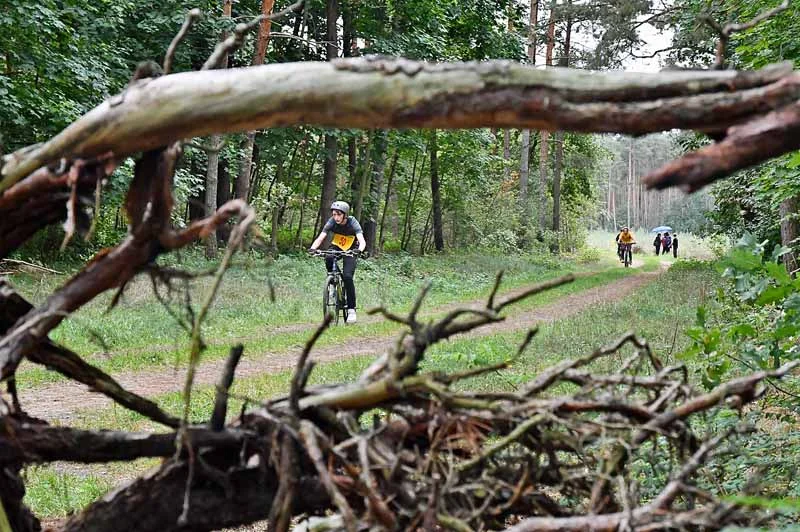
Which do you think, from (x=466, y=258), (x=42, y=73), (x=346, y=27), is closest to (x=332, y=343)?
(x=42, y=73)

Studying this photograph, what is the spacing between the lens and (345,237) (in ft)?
41.3

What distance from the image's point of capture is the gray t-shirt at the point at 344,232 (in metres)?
12.4

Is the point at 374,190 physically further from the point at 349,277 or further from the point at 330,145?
the point at 349,277

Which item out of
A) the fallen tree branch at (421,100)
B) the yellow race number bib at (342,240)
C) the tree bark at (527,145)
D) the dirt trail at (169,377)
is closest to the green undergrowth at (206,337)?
the dirt trail at (169,377)

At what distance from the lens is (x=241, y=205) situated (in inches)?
80.2

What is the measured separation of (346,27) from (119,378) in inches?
725

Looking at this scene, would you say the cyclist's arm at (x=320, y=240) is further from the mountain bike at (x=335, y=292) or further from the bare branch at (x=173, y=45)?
the bare branch at (x=173, y=45)

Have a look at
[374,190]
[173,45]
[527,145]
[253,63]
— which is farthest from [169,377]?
[527,145]

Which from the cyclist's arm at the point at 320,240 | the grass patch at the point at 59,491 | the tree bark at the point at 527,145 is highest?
the tree bark at the point at 527,145

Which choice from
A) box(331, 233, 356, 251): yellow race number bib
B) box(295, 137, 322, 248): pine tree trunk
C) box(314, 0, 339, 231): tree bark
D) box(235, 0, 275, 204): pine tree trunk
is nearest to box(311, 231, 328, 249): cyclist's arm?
box(331, 233, 356, 251): yellow race number bib

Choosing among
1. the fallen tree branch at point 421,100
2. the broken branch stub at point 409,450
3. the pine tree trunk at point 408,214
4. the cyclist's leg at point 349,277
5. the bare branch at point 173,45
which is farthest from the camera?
the pine tree trunk at point 408,214

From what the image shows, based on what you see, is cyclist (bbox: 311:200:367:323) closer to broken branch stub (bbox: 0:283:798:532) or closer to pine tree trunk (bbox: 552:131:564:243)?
broken branch stub (bbox: 0:283:798:532)

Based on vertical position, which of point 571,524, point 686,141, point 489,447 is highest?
point 686,141

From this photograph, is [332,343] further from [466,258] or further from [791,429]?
[466,258]
